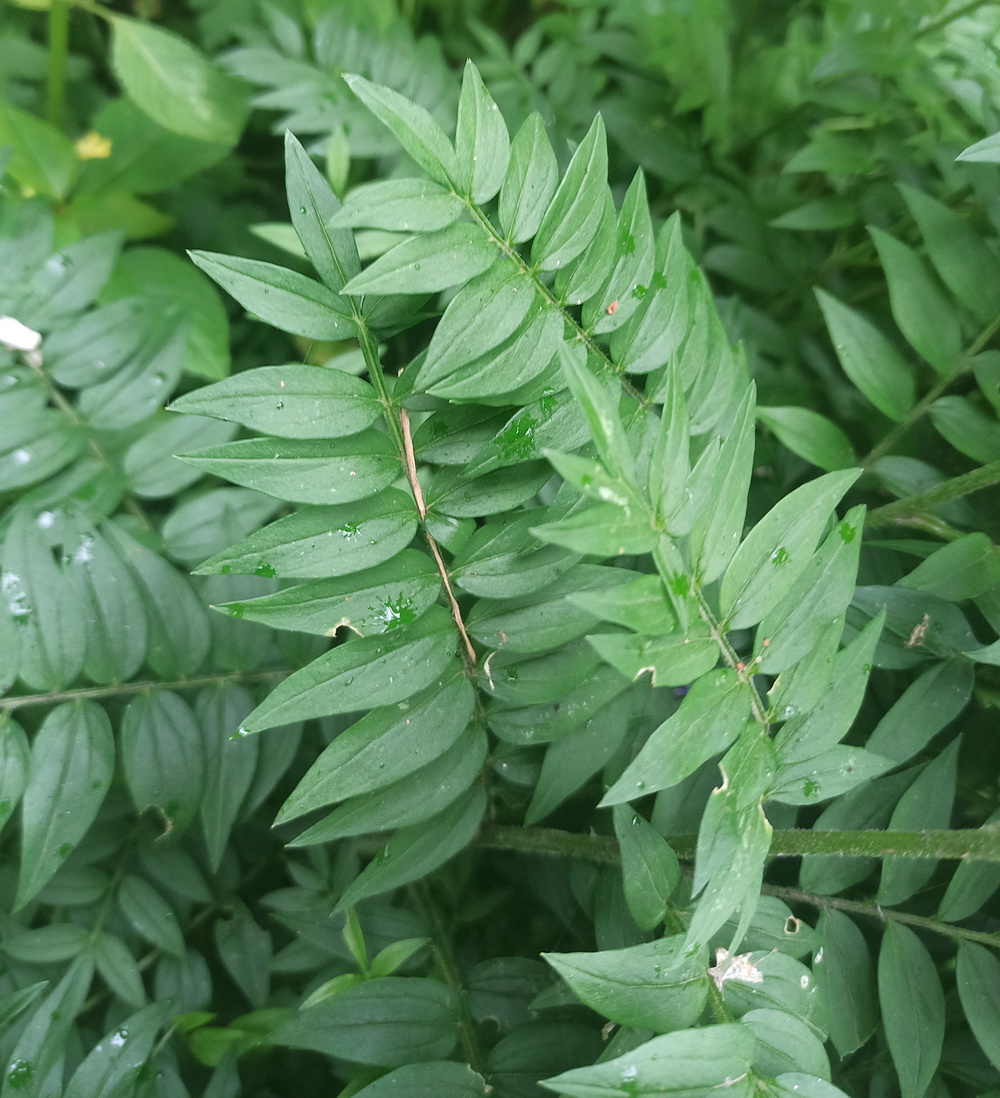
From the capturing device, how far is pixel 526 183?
50cm

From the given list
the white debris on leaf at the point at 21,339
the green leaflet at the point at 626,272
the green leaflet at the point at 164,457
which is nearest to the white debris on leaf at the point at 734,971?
the green leaflet at the point at 626,272

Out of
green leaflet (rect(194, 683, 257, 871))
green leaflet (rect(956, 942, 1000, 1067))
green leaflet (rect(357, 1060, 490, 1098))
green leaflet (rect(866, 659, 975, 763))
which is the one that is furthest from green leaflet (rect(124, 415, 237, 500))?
green leaflet (rect(956, 942, 1000, 1067))

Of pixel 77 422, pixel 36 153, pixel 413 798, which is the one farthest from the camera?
pixel 36 153

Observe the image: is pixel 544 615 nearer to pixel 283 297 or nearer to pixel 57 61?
pixel 283 297

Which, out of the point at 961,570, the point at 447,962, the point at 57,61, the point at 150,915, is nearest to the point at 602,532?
the point at 961,570

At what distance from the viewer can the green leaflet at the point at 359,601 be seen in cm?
50

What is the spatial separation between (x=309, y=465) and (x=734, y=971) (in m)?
0.42

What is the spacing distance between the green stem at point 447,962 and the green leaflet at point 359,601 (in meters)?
0.33

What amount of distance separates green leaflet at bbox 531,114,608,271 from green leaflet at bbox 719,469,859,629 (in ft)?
0.68

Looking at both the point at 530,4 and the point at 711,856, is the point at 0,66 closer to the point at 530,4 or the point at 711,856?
the point at 530,4

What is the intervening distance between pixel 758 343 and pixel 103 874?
894 millimetres

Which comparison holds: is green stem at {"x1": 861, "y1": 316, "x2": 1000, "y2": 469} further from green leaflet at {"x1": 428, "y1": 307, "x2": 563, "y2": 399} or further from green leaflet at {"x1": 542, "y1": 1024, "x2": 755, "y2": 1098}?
green leaflet at {"x1": 542, "y1": 1024, "x2": 755, "y2": 1098}

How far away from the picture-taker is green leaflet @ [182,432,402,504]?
47 cm

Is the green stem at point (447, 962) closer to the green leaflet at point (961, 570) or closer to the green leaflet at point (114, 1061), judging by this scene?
the green leaflet at point (114, 1061)
